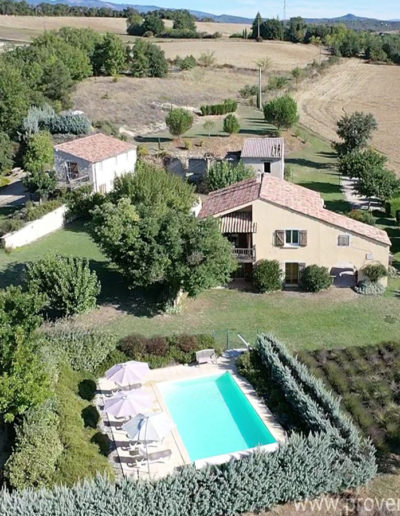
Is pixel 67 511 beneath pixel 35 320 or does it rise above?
beneath

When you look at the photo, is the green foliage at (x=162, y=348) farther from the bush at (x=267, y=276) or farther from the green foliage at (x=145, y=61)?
the green foliage at (x=145, y=61)

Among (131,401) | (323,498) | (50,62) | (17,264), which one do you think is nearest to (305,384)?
(323,498)

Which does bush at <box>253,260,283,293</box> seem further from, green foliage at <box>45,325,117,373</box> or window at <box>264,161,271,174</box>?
window at <box>264,161,271,174</box>

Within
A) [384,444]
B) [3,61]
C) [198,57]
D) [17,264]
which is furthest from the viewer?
[198,57]

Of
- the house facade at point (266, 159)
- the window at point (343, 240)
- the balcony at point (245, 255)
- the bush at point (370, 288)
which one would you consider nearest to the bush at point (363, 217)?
the window at point (343, 240)

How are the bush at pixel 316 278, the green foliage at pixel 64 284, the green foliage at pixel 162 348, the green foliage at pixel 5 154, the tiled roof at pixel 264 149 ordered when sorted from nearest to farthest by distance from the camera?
the green foliage at pixel 162 348, the green foliage at pixel 64 284, the bush at pixel 316 278, the tiled roof at pixel 264 149, the green foliage at pixel 5 154

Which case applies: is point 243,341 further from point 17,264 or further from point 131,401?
point 17,264
